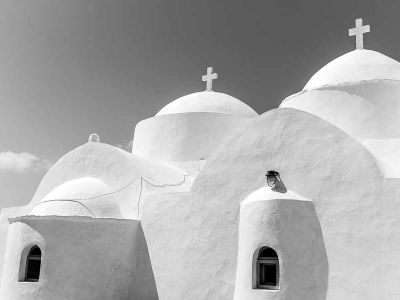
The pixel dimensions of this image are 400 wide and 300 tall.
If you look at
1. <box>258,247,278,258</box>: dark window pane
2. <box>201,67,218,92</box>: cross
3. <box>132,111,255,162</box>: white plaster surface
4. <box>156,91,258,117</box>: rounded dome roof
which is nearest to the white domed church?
<box>258,247,278,258</box>: dark window pane

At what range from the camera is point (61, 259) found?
9.95 m

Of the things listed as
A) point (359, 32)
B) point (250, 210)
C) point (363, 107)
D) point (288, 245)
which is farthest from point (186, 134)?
point (288, 245)

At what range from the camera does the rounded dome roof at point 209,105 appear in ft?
48.4

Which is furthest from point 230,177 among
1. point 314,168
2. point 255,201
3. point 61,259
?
point 61,259

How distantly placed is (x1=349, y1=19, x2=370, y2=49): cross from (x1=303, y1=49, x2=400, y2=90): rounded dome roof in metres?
0.25

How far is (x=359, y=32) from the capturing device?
12812 millimetres

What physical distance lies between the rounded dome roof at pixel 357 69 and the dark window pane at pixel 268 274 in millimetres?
4910

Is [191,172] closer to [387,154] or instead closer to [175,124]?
[175,124]

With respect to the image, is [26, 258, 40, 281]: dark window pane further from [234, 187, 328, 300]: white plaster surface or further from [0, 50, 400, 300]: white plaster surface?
[234, 187, 328, 300]: white plaster surface

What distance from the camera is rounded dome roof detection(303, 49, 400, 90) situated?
11.6 m

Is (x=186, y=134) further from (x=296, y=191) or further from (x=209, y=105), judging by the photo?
(x=296, y=191)

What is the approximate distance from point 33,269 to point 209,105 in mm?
6888

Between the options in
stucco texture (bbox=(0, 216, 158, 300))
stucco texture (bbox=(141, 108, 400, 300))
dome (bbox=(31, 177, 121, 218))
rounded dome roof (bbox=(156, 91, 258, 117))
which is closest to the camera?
stucco texture (bbox=(141, 108, 400, 300))

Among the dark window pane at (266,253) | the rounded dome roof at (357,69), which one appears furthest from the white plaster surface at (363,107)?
the dark window pane at (266,253)
